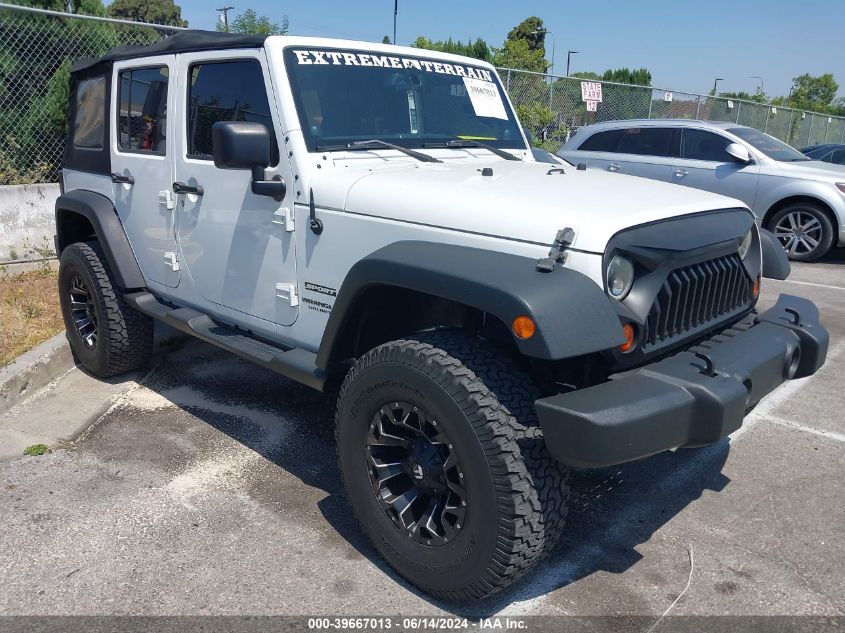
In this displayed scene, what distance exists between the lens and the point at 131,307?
4.42m

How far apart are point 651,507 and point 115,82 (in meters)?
3.99

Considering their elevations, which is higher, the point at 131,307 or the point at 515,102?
the point at 515,102

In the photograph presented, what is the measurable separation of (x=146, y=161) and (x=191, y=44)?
76 cm

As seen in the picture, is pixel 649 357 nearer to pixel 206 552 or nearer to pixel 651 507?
pixel 651 507

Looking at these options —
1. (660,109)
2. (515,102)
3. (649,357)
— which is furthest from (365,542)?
(660,109)

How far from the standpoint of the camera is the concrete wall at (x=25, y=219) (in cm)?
720

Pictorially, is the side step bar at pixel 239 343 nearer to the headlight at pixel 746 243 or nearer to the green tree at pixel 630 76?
the headlight at pixel 746 243

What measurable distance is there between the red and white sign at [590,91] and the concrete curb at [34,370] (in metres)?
9.79

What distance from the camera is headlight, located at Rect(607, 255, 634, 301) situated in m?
2.37

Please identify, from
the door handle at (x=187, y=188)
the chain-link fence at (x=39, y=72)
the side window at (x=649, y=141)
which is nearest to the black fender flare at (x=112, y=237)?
the door handle at (x=187, y=188)

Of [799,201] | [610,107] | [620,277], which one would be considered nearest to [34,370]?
[620,277]

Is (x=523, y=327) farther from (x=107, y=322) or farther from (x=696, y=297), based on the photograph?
(x=107, y=322)

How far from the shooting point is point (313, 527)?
3.12m

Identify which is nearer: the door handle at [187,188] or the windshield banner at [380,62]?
the windshield banner at [380,62]
